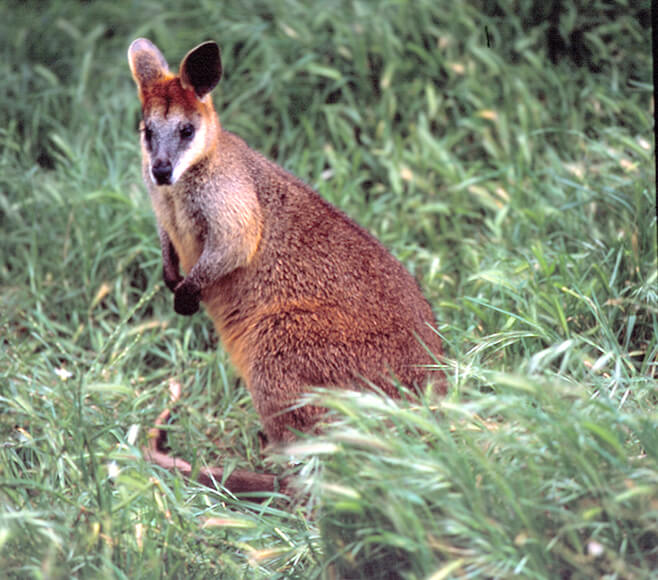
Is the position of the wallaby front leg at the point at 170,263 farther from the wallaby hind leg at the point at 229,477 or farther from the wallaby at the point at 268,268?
the wallaby hind leg at the point at 229,477

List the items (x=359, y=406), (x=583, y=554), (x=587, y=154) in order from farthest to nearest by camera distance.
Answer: (x=587, y=154) < (x=359, y=406) < (x=583, y=554)

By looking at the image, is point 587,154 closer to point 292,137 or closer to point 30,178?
point 292,137

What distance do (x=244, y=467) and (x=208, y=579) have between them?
1232 mm

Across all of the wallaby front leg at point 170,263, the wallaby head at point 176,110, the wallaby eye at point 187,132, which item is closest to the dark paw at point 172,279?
the wallaby front leg at point 170,263

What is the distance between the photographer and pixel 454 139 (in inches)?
227

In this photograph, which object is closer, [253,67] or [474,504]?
[474,504]

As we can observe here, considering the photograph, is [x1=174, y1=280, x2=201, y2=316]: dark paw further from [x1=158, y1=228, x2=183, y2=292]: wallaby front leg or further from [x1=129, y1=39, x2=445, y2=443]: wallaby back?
[x1=158, y1=228, x2=183, y2=292]: wallaby front leg

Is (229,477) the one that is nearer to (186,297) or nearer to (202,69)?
(186,297)

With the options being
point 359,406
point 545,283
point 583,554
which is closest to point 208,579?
point 359,406

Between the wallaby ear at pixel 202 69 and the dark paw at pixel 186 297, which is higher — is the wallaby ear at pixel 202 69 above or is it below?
above

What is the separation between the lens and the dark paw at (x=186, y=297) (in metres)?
4.02

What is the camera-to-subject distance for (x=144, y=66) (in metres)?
3.96

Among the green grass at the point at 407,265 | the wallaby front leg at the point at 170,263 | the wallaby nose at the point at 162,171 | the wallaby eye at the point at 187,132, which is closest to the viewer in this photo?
the green grass at the point at 407,265

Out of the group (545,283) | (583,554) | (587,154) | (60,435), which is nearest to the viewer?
(583,554)
